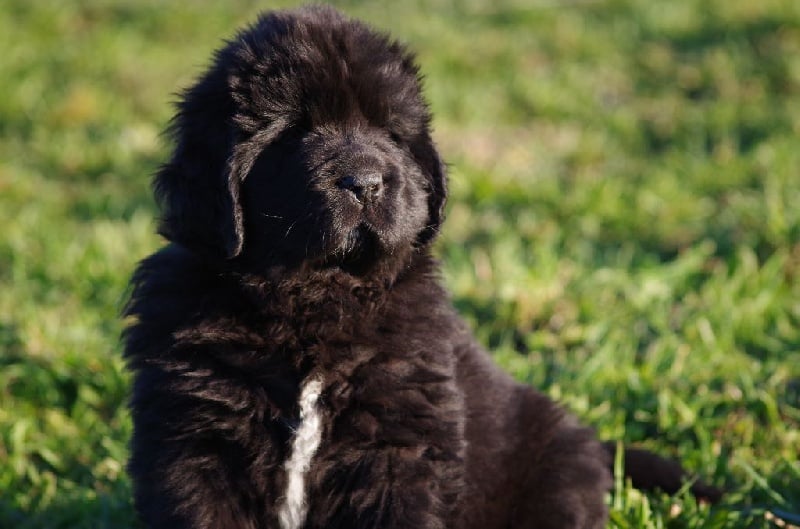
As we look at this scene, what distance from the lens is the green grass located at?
11.9 feet

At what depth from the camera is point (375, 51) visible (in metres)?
2.74

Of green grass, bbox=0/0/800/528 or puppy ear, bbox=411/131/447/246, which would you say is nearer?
puppy ear, bbox=411/131/447/246

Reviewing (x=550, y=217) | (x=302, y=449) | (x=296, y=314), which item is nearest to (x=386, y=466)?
(x=302, y=449)

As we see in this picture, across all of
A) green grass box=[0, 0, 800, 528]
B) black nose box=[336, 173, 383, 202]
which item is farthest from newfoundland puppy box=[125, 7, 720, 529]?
green grass box=[0, 0, 800, 528]

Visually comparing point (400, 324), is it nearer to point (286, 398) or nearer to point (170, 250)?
point (286, 398)

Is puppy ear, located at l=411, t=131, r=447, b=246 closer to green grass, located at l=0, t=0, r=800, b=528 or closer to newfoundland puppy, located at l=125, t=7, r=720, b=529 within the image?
newfoundland puppy, located at l=125, t=7, r=720, b=529

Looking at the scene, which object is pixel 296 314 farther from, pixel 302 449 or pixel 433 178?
pixel 433 178

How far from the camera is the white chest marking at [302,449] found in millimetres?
2541

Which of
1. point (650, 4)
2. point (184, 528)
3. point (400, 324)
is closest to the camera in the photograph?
point (184, 528)

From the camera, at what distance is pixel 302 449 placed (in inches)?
100

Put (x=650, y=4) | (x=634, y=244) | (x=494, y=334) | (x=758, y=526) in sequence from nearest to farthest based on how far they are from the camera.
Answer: (x=758, y=526)
(x=494, y=334)
(x=634, y=244)
(x=650, y=4)

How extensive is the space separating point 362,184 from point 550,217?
10.9 feet

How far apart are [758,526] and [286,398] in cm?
156

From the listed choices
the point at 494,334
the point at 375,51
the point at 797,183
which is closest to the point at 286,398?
the point at 375,51
